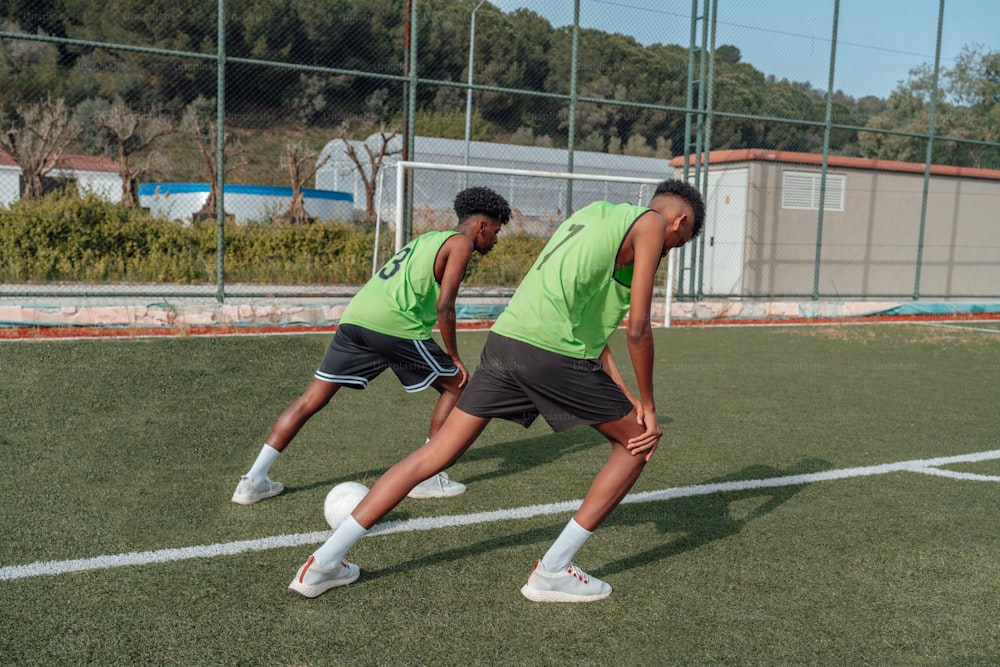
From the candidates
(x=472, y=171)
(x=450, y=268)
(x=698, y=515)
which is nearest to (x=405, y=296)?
(x=450, y=268)

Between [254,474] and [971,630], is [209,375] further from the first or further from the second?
[971,630]

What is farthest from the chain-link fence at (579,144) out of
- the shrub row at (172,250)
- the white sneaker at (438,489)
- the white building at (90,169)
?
the white sneaker at (438,489)

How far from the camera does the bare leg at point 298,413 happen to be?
14.1ft

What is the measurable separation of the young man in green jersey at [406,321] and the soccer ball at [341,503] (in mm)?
404

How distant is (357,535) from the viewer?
313 cm

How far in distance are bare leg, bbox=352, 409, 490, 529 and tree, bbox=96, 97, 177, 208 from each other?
15113mm

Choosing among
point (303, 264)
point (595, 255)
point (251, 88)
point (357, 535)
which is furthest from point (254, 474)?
point (251, 88)

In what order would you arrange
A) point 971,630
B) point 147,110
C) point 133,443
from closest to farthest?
point 971,630 → point 133,443 → point 147,110

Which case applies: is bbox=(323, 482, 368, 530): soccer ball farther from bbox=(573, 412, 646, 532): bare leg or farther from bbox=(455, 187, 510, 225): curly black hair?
bbox=(455, 187, 510, 225): curly black hair

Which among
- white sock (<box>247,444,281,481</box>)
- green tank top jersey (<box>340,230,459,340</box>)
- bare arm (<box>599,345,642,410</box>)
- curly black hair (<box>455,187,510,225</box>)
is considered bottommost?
Result: white sock (<box>247,444,281,481</box>)

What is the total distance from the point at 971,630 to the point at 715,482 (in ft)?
6.19

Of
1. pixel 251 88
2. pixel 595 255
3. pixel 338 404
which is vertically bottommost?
pixel 338 404

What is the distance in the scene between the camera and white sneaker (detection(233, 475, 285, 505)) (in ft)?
13.9

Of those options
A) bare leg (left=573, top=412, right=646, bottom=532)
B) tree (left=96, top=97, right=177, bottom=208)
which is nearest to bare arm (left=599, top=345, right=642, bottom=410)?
bare leg (left=573, top=412, right=646, bottom=532)
